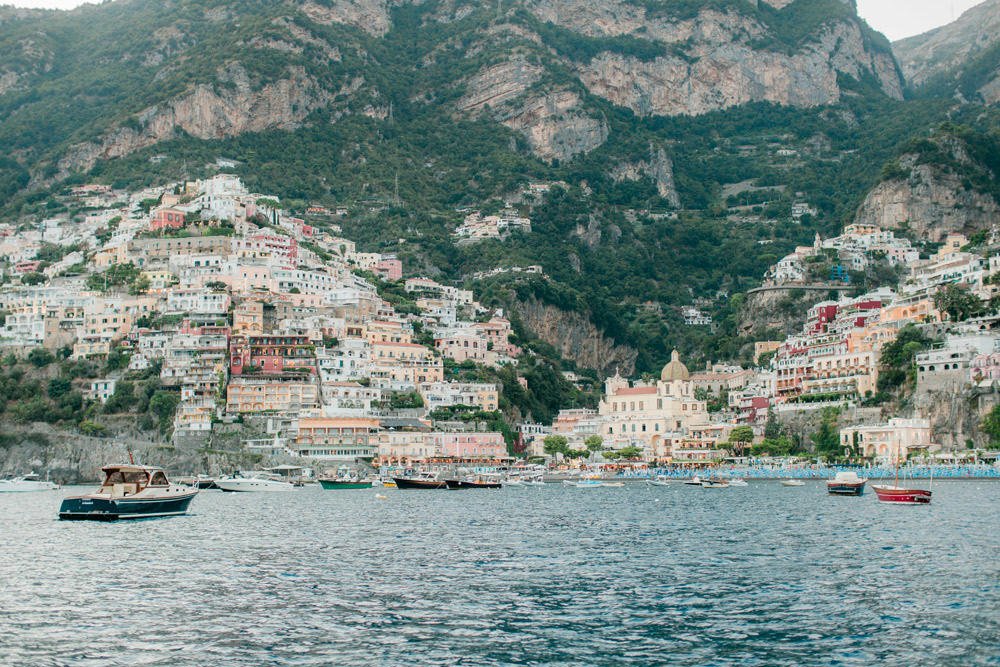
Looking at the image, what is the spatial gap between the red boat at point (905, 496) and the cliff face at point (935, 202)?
370 feet

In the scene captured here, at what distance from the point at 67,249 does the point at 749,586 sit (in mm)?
146401

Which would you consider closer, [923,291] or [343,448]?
[343,448]

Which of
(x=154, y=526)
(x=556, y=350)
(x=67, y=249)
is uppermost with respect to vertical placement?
(x=67, y=249)

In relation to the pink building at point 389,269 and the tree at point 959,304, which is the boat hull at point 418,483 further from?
the pink building at point 389,269

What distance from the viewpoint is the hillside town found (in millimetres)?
115625

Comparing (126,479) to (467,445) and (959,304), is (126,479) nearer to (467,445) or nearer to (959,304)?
(467,445)

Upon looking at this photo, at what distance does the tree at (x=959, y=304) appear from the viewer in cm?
11238

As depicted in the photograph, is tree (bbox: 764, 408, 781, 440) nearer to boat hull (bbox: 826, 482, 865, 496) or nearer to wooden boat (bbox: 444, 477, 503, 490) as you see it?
wooden boat (bbox: 444, 477, 503, 490)

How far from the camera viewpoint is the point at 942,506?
2608 inches

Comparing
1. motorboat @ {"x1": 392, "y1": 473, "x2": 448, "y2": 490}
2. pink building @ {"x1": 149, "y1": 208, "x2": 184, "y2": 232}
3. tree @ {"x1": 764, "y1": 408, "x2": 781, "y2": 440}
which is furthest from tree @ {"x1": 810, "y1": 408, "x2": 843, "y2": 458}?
pink building @ {"x1": 149, "y1": 208, "x2": 184, "y2": 232}

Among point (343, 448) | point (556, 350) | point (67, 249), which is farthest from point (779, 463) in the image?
point (67, 249)

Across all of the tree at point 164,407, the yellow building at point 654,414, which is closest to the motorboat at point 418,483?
the tree at point 164,407

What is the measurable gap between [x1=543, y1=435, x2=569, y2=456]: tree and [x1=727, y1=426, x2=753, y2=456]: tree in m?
17.3

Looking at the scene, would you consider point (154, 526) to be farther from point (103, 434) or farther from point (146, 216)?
point (146, 216)
